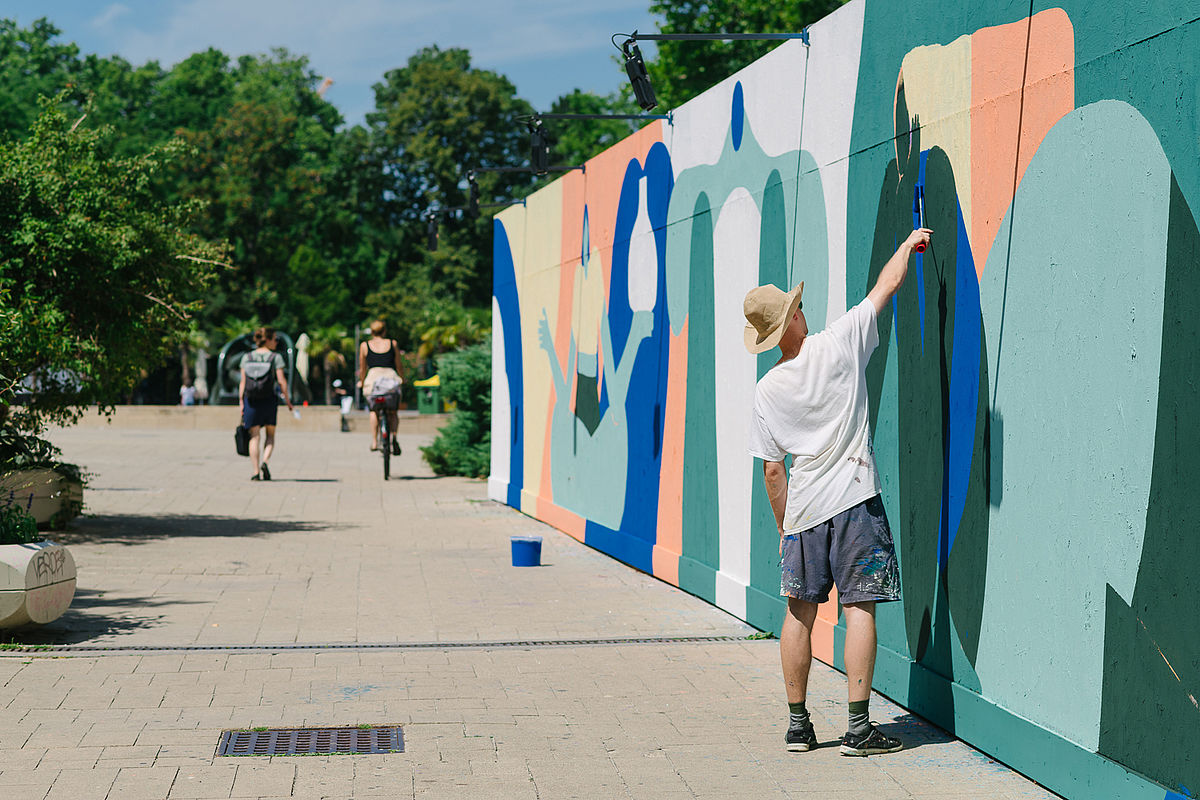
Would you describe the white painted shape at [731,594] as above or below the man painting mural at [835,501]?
below

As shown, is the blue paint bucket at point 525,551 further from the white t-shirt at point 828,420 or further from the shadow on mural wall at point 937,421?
the white t-shirt at point 828,420

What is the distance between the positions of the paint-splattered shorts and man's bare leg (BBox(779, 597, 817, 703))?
0.26 ft

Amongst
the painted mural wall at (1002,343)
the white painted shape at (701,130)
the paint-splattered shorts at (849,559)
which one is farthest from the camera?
the white painted shape at (701,130)

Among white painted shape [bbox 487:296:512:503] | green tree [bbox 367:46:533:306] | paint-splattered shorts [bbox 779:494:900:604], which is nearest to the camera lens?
paint-splattered shorts [bbox 779:494:900:604]

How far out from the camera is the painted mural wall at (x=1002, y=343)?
162 inches

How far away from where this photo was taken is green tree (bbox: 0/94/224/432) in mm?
10055

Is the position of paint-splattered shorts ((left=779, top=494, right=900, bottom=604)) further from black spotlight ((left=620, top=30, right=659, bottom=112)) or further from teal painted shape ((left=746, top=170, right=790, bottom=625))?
black spotlight ((left=620, top=30, right=659, bottom=112))

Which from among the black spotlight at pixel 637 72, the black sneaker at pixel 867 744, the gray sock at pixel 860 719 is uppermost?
the black spotlight at pixel 637 72

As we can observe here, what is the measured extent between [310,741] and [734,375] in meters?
3.79

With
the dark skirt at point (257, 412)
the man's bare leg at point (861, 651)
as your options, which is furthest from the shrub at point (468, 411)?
the man's bare leg at point (861, 651)

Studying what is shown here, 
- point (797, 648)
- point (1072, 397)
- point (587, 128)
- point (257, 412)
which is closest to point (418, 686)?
point (797, 648)

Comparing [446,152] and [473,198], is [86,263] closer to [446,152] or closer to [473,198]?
[473,198]

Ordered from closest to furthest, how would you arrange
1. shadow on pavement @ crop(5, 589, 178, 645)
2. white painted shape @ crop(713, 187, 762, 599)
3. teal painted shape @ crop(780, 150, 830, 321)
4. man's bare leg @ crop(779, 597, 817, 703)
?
man's bare leg @ crop(779, 597, 817, 703) < teal painted shape @ crop(780, 150, 830, 321) < shadow on pavement @ crop(5, 589, 178, 645) < white painted shape @ crop(713, 187, 762, 599)

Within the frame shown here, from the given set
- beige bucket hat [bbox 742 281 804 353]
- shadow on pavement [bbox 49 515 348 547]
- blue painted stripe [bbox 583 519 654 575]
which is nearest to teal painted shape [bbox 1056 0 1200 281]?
beige bucket hat [bbox 742 281 804 353]
